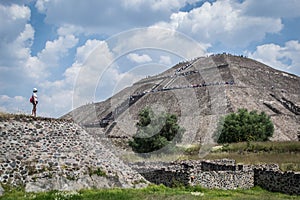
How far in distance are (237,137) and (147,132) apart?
54.3 ft

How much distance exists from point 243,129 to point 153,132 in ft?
55.2

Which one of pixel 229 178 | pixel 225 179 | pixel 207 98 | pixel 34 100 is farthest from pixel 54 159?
pixel 207 98

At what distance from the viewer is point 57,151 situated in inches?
806

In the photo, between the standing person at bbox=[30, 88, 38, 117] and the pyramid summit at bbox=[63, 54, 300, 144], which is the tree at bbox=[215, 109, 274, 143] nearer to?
the pyramid summit at bbox=[63, 54, 300, 144]

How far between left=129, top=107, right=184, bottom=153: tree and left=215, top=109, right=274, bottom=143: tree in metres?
9.77

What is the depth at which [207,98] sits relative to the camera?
9506cm

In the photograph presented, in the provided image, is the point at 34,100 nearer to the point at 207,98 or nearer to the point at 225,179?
the point at 225,179

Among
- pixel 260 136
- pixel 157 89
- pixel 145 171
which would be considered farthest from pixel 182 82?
pixel 145 171

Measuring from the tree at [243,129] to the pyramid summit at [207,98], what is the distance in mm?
4629

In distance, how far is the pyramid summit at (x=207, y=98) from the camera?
3066 inches

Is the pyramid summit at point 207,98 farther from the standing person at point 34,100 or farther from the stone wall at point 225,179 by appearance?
the standing person at point 34,100

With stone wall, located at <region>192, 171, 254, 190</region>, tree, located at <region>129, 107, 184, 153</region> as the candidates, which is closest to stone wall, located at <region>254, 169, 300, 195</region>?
stone wall, located at <region>192, 171, 254, 190</region>

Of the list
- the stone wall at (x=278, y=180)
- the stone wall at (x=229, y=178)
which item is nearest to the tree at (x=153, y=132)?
the stone wall at (x=229, y=178)

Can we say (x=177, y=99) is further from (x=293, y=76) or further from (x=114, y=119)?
(x=293, y=76)
